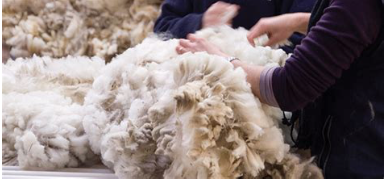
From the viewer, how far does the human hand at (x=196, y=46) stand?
812 mm

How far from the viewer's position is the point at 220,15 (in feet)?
3.22

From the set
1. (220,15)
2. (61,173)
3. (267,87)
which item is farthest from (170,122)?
(220,15)

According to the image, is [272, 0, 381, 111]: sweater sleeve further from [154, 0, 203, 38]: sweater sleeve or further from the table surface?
[154, 0, 203, 38]: sweater sleeve

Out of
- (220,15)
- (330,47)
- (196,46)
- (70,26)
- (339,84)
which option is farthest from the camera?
(70,26)

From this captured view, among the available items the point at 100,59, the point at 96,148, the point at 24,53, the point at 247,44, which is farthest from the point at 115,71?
the point at 24,53

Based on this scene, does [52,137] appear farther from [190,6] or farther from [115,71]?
[190,6]

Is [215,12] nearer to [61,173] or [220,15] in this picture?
[220,15]

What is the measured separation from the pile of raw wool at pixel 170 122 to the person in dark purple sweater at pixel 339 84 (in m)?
0.04

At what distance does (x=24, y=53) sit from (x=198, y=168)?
1.02 metres

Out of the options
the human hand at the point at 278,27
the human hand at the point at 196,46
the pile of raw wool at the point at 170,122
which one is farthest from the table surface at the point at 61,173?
the human hand at the point at 278,27

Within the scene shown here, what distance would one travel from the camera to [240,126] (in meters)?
0.67

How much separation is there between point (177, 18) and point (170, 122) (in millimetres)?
595

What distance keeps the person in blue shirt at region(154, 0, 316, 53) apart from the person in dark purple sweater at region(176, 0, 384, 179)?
7.6 inches

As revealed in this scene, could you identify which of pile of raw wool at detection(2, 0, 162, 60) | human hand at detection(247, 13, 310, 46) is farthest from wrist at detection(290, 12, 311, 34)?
pile of raw wool at detection(2, 0, 162, 60)
